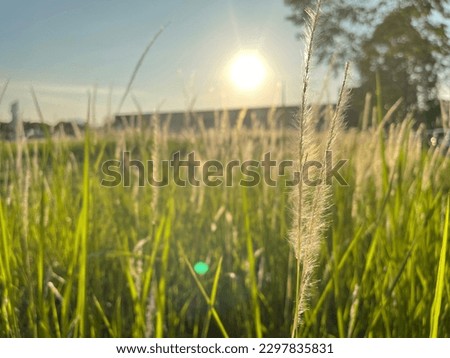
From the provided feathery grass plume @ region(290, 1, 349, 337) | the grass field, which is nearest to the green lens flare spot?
the grass field

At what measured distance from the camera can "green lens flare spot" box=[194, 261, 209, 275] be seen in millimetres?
2027

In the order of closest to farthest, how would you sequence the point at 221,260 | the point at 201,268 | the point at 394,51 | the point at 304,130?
the point at 304,130 < the point at 221,260 < the point at 201,268 < the point at 394,51

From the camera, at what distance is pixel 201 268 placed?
204 cm

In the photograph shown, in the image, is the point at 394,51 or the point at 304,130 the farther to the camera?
the point at 394,51

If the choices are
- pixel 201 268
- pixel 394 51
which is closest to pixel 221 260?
pixel 201 268

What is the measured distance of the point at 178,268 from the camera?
2.09 metres

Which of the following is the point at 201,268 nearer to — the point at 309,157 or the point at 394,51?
the point at 309,157

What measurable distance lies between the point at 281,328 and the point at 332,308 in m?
0.28

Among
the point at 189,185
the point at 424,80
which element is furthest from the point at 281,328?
the point at 424,80

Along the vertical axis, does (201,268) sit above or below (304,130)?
below

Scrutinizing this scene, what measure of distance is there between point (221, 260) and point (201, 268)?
104cm

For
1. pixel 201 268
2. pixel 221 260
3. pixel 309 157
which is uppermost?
pixel 309 157

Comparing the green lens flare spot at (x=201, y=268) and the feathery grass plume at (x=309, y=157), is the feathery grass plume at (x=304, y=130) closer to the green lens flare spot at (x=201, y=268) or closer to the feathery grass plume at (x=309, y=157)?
the feathery grass plume at (x=309, y=157)
